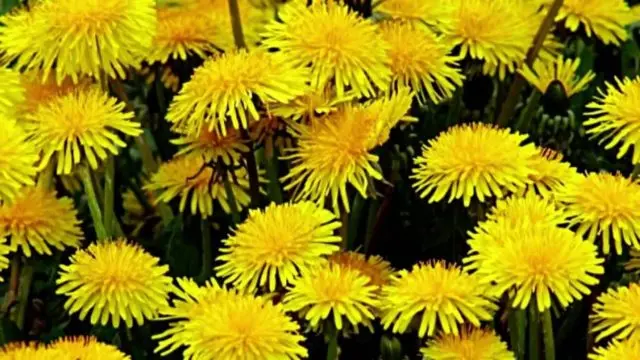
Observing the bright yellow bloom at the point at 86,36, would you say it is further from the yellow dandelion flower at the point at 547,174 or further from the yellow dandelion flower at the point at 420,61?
the yellow dandelion flower at the point at 547,174

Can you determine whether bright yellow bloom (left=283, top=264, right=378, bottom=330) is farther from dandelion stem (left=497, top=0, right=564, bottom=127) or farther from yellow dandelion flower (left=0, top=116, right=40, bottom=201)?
dandelion stem (left=497, top=0, right=564, bottom=127)

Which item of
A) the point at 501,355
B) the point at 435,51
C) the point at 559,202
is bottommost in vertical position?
the point at 501,355

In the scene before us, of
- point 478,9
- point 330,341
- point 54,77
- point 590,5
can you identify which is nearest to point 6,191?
point 54,77

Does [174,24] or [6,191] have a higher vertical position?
[174,24]

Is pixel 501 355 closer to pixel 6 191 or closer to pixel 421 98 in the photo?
pixel 421 98

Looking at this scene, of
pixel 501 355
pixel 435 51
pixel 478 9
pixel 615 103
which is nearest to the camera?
pixel 501 355

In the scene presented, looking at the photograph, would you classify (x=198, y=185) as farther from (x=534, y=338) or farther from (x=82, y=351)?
(x=534, y=338)


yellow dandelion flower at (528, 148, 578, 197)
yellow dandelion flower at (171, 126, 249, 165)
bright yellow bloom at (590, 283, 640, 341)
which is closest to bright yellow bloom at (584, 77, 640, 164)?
yellow dandelion flower at (528, 148, 578, 197)
